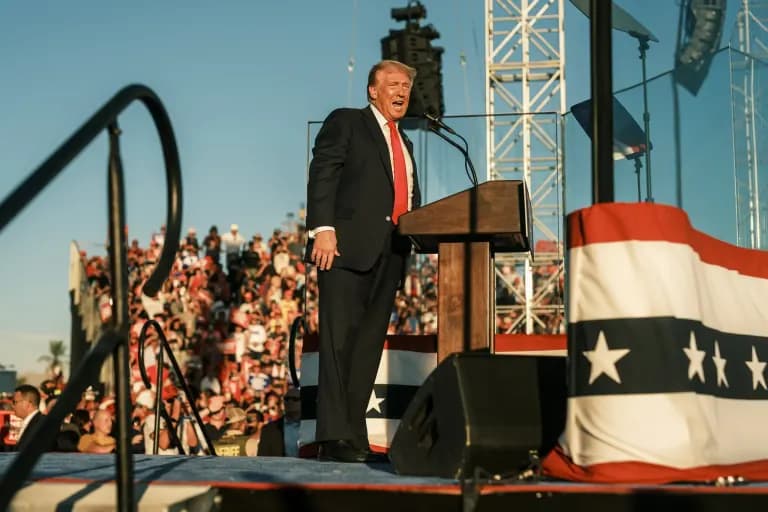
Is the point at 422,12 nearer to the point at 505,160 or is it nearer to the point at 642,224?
the point at 505,160

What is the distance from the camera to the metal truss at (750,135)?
5242 mm

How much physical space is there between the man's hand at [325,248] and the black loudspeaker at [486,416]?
3.57 feet

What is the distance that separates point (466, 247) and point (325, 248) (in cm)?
57

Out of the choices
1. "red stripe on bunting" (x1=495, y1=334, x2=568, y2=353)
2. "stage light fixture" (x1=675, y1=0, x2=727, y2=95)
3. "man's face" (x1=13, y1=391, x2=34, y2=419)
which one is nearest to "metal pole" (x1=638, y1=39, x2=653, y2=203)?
"stage light fixture" (x1=675, y1=0, x2=727, y2=95)

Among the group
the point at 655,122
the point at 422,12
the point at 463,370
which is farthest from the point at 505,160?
the point at 463,370

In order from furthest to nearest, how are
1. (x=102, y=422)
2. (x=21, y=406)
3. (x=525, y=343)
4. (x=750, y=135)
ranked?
(x=102, y=422)
(x=21, y=406)
(x=525, y=343)
(x=750, y=135)

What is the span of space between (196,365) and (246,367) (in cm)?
81

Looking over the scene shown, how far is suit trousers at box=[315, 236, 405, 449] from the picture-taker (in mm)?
4305

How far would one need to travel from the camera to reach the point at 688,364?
9.69 ft

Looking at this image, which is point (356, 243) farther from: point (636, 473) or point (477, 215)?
point (636, 473)

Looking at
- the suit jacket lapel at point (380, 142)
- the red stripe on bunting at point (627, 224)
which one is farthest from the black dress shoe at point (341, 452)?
the red stripe on bunting at point (627, 224)

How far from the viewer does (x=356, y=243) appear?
442 cm

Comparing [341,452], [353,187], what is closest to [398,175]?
[353,187]

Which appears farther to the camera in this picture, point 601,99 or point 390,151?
point 390,151
